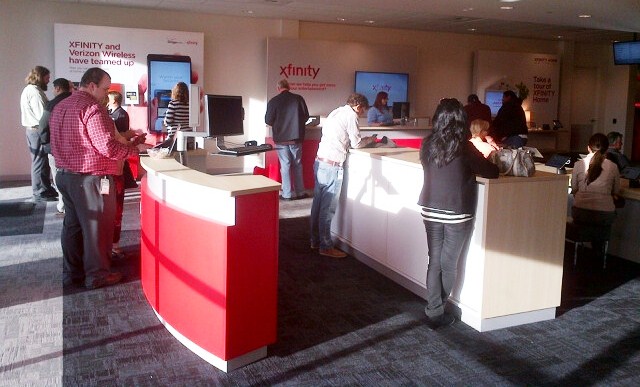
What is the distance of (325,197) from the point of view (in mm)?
5566

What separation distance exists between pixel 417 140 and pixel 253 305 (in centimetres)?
740

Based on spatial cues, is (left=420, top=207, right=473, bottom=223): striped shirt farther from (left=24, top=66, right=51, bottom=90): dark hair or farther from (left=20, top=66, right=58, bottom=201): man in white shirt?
(left=24, top=66, right=51, bottom=90): dark hair

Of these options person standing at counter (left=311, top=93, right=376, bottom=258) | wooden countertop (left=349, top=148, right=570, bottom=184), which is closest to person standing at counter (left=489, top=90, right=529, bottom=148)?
wooden countertop (left=349, top=148, right=570, bottom=184)

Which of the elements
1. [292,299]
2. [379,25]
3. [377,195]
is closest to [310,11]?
[379,25]

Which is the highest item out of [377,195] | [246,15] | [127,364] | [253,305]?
[246,15]

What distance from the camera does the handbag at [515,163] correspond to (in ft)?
13.0

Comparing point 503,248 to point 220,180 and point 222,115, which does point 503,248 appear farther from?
point 222,115

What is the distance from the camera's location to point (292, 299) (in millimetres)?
4551

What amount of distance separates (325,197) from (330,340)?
194 cm

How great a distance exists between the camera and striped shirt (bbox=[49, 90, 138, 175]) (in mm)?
4301

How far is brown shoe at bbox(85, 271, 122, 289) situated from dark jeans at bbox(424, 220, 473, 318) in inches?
91.7

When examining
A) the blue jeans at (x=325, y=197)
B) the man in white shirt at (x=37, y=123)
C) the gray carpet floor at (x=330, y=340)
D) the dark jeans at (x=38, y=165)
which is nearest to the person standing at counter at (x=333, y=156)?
the blue jeans at (x=325, y=197)

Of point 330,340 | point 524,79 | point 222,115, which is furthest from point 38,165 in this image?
point 524,79

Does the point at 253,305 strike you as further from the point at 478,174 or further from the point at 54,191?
the point at 54,191
